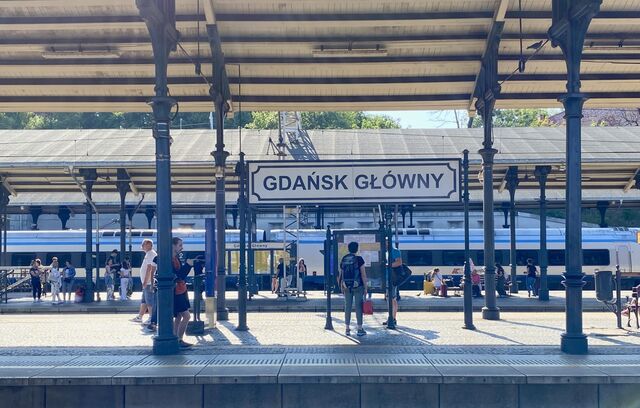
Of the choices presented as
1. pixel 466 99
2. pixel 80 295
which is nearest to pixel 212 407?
pixel 466 99

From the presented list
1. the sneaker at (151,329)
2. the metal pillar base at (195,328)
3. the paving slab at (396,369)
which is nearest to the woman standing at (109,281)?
the sneaker at (151,329)

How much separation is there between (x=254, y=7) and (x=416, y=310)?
10.8 meters

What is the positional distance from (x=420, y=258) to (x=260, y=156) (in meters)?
11.2

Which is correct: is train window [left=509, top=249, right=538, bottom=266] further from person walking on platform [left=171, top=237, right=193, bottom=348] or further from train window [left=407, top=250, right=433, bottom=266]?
person walking on platform [left=171, top=237, right=193, bottom=348]

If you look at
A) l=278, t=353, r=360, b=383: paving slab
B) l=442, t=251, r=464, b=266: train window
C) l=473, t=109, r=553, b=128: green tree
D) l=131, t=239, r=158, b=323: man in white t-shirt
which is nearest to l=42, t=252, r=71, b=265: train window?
l=442, t=251, r=464, b=266: train window

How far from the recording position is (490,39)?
14.3m

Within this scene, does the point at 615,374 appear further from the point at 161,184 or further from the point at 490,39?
the point at 490,39

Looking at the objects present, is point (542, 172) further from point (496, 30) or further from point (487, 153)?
point (496, 30)

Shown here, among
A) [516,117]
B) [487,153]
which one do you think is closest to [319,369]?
[487,153]

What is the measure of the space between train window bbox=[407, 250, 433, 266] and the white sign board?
2254 centimetres

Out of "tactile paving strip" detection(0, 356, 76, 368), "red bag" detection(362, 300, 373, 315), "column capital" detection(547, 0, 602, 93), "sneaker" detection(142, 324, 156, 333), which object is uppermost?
"column capital" detection(547, 0, 602, 93)

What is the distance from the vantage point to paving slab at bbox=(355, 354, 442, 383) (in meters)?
8.73

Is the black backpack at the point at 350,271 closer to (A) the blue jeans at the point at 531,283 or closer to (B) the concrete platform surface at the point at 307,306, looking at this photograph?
(B) the concrete platform surface at the point at 307,306

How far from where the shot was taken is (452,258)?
34969mm
